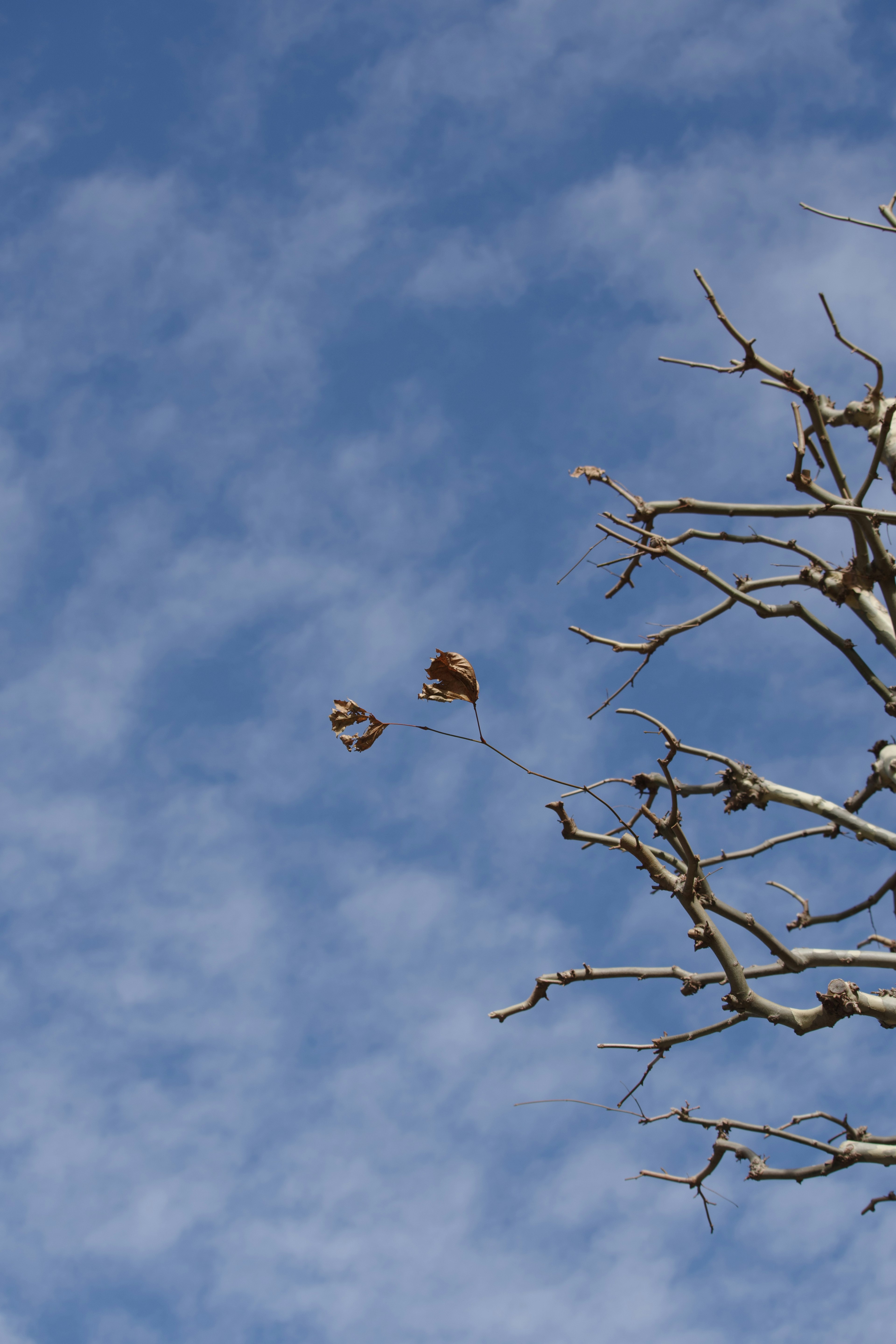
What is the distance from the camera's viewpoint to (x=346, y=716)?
17.1 feet

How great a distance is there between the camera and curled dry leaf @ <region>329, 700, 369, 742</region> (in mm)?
5215

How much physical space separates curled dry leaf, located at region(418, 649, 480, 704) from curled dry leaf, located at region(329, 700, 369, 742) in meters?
0.50

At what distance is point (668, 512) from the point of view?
6.67m

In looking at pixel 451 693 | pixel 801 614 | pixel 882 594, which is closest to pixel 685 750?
pixel 801 614

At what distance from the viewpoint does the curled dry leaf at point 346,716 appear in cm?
521

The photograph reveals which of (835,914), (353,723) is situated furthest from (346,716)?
(835,914)

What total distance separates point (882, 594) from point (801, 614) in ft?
1.71

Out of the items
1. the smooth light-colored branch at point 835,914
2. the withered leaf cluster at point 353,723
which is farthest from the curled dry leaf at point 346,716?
the smooth light-colored branch at point 835,914

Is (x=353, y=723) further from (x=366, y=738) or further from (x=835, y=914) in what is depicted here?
(x=835, y=914)

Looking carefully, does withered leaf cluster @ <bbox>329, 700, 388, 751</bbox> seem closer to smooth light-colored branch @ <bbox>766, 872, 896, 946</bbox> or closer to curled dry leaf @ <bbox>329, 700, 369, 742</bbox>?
curled dry leaf @ <bbox>329, 700, 369, 742</bbox>

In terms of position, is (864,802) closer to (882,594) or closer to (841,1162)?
(882,594)

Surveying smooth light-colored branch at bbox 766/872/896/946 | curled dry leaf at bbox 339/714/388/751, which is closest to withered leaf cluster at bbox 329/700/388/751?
curled dry leaf at bbox 339/714/388/751

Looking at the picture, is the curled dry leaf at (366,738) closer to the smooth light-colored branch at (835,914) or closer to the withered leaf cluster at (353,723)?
the withered leaf cluster at (353,723)

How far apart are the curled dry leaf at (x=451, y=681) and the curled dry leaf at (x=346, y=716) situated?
0.50m
